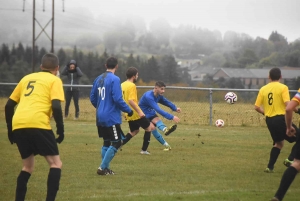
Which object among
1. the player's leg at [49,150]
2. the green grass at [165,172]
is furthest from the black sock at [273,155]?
A: the player's leg at [49,150]

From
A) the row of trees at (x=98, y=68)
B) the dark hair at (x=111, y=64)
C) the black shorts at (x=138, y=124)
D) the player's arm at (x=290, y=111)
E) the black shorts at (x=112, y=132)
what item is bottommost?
the row of trees at (x=98, y=68)

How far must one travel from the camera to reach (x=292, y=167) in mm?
7129

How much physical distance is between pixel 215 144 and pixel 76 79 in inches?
364

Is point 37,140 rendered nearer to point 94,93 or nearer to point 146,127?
point 94,93

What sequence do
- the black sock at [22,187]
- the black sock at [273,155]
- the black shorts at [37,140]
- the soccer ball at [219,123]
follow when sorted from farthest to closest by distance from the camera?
the soccer ball at [219,123] < the black sock at [273,155] < the black sock at [22,187] < the black shorts at [37,140]

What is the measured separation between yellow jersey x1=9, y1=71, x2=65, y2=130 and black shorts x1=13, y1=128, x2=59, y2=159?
0.19ft

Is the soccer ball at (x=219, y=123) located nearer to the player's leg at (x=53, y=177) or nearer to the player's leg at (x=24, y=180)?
the player's leg at (x=24, y=180)

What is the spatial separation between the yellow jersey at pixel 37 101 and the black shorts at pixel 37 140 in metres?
0.06

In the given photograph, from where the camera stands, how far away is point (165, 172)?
10.1m

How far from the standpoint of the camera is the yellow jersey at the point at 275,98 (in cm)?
1000

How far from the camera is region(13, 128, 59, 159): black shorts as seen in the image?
21.7 feet

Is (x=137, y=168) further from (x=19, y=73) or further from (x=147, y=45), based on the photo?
(x=147, y=45)

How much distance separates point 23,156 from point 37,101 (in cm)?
74

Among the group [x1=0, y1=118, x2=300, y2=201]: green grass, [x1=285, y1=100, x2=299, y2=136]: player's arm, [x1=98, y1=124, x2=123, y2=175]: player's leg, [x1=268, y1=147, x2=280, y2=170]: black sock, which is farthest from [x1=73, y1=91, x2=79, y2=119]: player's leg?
[x1=285, y1=100, x2=299, y2=136]: player's arm
